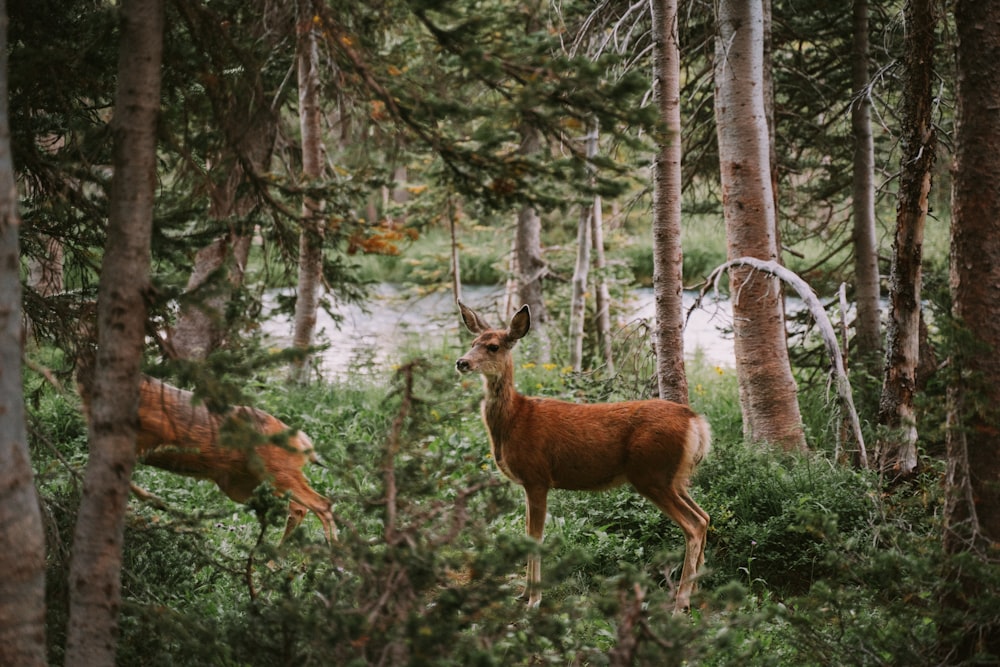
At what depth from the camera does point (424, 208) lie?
12828mm

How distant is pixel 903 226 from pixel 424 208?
280 inches

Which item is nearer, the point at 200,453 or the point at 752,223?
the point at 200,453

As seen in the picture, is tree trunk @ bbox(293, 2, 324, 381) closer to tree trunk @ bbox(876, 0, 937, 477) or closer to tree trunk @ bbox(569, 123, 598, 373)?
tree trunk @ bbox(569, 123, 598, 373)

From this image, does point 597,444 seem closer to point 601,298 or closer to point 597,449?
point 597,449

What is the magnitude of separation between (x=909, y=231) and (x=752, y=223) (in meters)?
1.76

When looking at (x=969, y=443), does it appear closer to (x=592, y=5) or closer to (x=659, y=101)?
(x=659, y=101)

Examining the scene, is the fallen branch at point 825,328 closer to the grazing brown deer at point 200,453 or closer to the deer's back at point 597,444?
the deer's back at point 597,444

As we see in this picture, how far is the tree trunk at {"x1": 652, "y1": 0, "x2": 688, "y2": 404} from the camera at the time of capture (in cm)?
761

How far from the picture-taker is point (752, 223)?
28.0 feet

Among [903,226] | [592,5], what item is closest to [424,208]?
[592,5]

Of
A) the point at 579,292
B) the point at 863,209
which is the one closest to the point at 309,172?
the point at 579,292

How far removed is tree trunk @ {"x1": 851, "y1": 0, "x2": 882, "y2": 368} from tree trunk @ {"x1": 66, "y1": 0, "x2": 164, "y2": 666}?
8.18 metres

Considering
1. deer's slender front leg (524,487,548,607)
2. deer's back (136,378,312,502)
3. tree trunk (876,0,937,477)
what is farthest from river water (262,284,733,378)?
tree trunk (876,0,937,477)

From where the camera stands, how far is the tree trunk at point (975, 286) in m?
4.31
